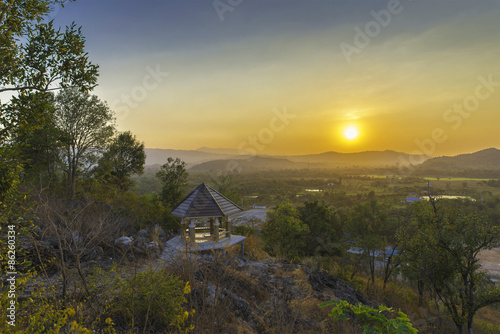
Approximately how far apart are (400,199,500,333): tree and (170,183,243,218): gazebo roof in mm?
10142

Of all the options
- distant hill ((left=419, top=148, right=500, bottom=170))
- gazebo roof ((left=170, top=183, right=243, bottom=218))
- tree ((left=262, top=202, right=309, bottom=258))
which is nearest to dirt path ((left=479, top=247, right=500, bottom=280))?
tree ((left=262, top=202, right=309, bottom=258))

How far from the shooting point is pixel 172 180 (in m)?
25.7

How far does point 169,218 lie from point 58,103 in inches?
577

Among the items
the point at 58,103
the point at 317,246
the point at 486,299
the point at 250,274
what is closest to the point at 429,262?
the point at 486,299

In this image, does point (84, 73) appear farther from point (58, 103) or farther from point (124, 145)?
point (124, 145)

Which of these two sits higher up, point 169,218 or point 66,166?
point 66,166

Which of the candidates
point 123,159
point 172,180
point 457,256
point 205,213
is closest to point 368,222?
point 457,256

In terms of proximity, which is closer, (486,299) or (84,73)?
(84,73)

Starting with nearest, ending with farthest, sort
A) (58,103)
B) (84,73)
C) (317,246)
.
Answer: (84,73), (58,103), (317,246)

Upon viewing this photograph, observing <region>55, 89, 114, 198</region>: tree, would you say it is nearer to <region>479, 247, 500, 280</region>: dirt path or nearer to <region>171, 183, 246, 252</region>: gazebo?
<region>171, 183, 246, 252</region>: gazebo

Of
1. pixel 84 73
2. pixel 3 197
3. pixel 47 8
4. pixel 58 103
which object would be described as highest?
pixel 58 103

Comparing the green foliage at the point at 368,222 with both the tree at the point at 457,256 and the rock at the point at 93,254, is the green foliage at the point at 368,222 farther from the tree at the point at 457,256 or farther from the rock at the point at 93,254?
the rock at the point at 93,254

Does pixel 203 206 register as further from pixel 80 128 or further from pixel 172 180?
pixel 80 128

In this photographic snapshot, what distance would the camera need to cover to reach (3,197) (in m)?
4.45
